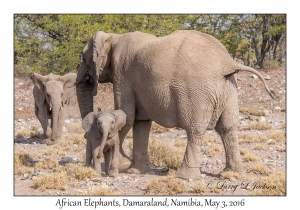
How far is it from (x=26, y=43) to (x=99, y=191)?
17740 mm

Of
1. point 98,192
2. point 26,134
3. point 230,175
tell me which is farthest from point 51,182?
point 26,134

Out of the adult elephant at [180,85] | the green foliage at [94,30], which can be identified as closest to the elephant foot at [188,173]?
the adult elephant at [180,85]

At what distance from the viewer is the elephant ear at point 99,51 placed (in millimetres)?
9000

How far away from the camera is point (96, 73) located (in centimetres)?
898

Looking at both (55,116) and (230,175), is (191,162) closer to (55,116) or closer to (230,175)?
(230,175)

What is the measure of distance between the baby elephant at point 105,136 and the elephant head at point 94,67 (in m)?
1.11

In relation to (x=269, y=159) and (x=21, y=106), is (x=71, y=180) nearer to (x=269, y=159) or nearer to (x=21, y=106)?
(x=269, y=159)

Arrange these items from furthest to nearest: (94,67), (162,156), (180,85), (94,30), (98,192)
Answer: (94,30) < (162,156) < (94,67) < (180,85) < (98,192)

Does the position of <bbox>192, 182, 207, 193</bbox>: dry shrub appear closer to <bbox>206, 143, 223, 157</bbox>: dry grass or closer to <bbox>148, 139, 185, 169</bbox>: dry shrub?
<bbox>148, 139, 185, 169</bbox>: dry shrub

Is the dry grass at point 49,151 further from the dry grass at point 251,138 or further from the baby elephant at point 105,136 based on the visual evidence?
the dry grass at point 251,138

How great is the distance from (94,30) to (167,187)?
13568mm

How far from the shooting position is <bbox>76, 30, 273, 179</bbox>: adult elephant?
Result: 26.0ft

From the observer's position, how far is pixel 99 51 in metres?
9.02
